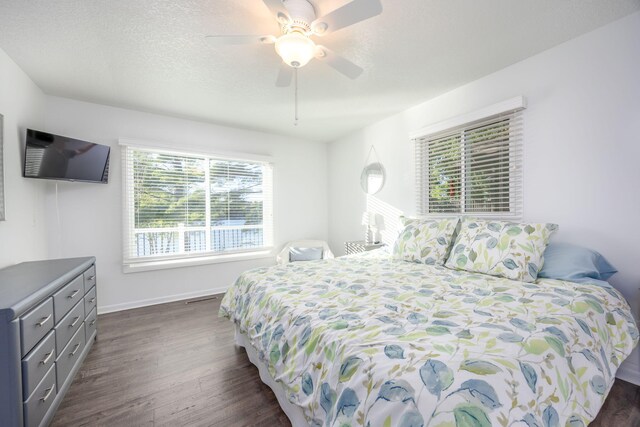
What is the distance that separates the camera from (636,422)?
1.41 m

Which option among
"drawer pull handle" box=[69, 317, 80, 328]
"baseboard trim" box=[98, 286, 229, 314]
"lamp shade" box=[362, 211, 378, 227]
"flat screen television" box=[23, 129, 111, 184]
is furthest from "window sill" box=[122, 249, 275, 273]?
"lamp shade" box=[362, 211, 378, 227]

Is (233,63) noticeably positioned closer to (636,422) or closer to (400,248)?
(400,248)

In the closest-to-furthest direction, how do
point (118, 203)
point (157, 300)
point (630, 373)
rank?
1. point (630, 373)
2. point (118, 203)
3. point (157, 300)

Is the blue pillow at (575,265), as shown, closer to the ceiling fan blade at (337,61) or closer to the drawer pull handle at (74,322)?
the ceiling fan blade at (337,61)

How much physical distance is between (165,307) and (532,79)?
4.57 m

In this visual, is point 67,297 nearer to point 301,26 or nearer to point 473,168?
point 301,26

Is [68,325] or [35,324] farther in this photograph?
[68,325]

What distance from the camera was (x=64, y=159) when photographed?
2.58 metres

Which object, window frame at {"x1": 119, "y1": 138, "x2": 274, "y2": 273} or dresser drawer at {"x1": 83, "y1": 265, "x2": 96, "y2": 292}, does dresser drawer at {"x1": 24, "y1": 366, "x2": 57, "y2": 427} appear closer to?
dresser drawer at {"x1": 83, "y1": 265, "x2": 96, "y2": 292}

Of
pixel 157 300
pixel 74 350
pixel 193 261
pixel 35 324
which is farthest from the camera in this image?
pixel 193 261

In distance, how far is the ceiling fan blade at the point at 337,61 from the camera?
5.70ft

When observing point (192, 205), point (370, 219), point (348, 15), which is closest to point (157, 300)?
point (192, 205)

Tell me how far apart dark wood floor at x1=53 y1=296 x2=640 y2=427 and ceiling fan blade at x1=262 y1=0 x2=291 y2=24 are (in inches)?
90.7

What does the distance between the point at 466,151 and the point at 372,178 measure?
4.44 feet
